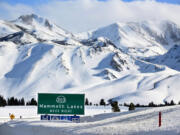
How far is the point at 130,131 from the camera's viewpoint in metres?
19.9

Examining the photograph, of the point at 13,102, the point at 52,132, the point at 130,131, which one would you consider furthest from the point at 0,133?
the point at 13,102

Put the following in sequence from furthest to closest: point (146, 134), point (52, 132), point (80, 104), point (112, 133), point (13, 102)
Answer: point (13, 102), point (80, 104), point (52, 132), point (112, 133), point (146, 134)

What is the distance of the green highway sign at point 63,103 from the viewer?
34.2m

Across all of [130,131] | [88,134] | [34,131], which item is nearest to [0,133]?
[34,131]

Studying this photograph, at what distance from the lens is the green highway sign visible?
34.2 meters

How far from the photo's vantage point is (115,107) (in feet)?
265

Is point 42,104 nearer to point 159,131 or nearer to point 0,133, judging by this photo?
point 0,133

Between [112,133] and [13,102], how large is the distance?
143608 millimetres

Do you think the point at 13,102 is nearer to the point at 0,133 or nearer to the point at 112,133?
the point at 0,133

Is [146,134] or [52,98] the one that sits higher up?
[52,98]

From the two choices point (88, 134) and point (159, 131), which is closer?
point (159, 131)

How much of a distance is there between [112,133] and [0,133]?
12.6 metres

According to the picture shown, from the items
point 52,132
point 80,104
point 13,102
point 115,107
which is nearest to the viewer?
point 52,132

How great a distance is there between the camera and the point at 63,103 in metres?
34.4
